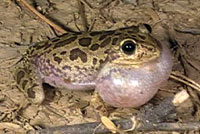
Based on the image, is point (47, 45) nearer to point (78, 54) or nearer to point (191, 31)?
point (78, 54)

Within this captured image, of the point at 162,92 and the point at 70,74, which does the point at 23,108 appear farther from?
the point at 162,92

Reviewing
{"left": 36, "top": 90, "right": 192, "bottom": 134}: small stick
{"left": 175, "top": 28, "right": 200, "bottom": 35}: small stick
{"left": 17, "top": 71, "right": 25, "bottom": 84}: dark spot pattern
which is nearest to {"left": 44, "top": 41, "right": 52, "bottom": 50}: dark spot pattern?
{"left": 17, "top": 71, "right": 25, "bottom": 84}: dark spot pattern

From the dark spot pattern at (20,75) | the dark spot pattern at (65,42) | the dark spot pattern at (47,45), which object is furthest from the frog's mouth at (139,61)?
the dark spot pattern at (20,75)

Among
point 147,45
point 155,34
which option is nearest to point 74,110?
point 147,45

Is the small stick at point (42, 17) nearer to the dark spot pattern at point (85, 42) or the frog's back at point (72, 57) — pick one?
the frog's back at point (72, 57)

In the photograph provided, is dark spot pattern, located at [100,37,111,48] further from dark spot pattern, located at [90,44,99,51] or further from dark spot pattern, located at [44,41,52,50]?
dark spot pattern, located at [44,41,52,50]

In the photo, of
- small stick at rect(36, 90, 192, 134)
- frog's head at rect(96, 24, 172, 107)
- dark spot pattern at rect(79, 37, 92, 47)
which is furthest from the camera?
A: dark spot pattern at rect(79, 37, 92, 47)
